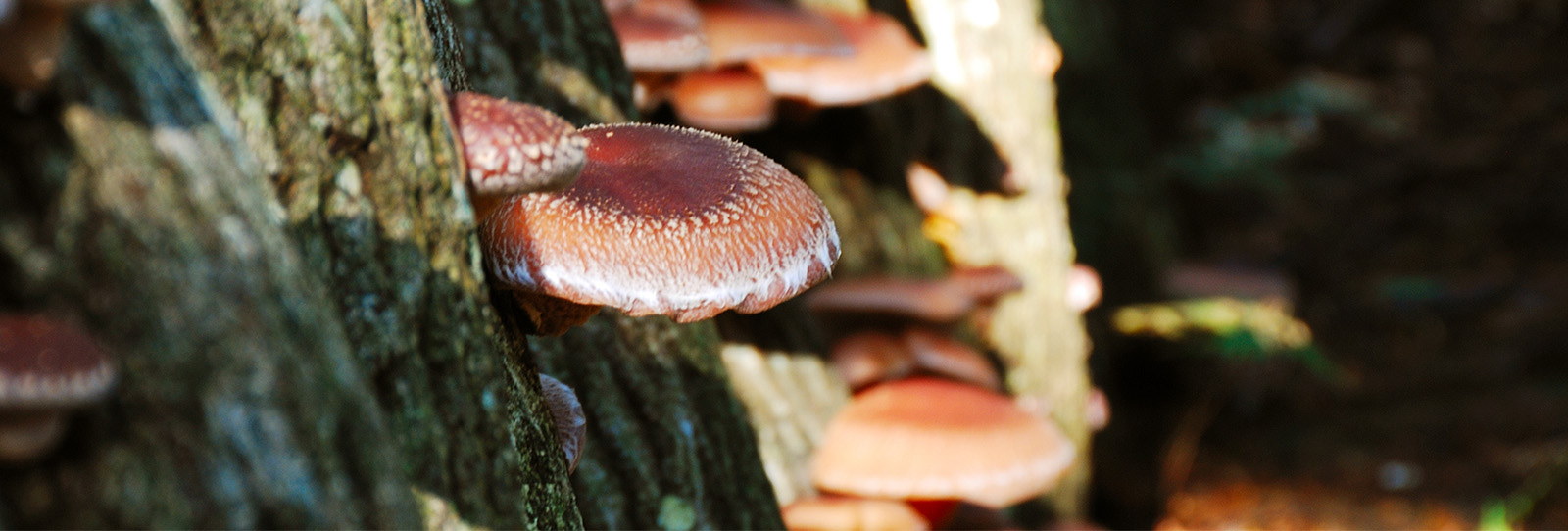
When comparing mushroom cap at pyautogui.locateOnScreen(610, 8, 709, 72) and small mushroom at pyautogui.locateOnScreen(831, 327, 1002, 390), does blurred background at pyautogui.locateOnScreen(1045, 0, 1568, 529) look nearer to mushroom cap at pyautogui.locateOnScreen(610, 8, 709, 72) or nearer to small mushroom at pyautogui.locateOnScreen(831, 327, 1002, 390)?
small mushroom at pyautogui.locateOnScreen(831, 327, 1002, 390)

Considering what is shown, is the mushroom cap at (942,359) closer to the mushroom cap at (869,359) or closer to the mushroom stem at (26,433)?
the mushroom cap at (869,359)

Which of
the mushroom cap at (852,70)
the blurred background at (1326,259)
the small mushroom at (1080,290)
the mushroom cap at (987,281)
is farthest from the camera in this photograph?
the blurred background at (1326,259)

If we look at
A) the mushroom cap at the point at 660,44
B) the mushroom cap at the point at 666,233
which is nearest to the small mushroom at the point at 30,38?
the mushroom cap at the point at 666,233

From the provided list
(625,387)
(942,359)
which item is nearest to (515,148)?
(625,387)

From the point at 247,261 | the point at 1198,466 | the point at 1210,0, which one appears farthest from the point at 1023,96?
the point at 1210,0

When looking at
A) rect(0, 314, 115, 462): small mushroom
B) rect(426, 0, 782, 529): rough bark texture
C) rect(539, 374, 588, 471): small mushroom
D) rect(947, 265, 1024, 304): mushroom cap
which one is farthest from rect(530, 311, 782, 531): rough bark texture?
rect(947, 265, 1024, 304): mushroom cap

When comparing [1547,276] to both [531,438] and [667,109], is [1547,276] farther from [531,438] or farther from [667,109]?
[531,438]

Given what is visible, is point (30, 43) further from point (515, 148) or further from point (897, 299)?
point (897, 299)
